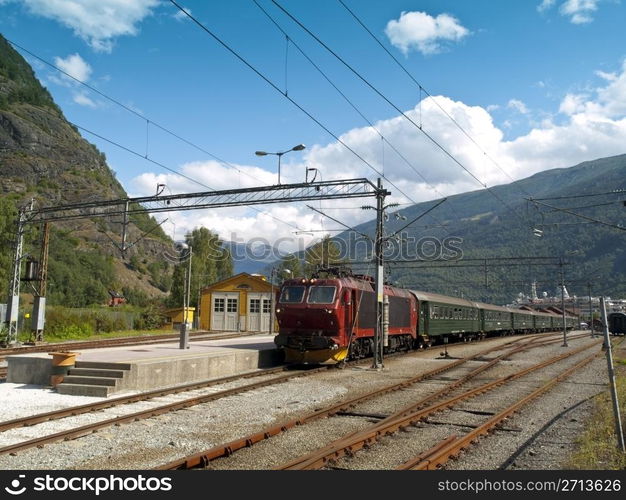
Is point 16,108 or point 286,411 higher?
point 16,108

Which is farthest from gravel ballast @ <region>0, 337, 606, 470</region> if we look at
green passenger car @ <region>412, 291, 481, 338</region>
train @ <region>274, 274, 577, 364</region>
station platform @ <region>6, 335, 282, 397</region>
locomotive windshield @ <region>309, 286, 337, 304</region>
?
green passenger car @ <region>412, 291, 481, 338</region>

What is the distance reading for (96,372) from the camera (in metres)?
13.1

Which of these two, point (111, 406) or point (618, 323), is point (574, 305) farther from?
point (111, 406)

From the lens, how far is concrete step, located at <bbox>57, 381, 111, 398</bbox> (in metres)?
12.2

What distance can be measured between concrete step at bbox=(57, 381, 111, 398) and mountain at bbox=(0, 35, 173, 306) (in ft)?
276

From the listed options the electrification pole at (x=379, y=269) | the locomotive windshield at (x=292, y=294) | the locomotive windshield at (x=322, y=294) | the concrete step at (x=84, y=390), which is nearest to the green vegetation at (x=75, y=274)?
the locomotive windshield at (x=292, y=294)

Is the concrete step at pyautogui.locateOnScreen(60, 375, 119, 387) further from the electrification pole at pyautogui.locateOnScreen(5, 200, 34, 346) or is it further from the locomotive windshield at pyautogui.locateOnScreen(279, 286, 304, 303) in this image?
the electrification pole at pyautogui.locateOnScreen(5, 200, 34, 346)

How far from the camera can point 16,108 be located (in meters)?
144

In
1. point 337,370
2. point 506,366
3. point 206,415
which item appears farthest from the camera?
point 506,366

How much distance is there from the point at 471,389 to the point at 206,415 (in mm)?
7233

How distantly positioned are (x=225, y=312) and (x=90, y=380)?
1303 inches

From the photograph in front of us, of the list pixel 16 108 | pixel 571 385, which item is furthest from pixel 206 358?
pixel 16 108

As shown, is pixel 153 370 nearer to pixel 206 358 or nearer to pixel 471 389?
pixel 206 358

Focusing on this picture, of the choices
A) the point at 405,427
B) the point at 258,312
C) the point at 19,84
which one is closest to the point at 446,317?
the point at 258,312
